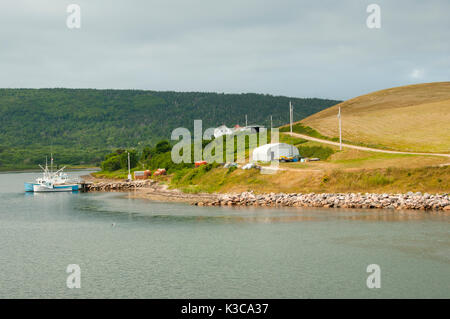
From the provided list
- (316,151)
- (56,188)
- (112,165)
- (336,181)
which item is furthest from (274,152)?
(112,165)

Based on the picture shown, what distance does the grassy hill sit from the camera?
8356cm

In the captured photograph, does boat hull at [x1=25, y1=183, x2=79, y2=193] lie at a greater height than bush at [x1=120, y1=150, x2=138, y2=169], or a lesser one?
lesser

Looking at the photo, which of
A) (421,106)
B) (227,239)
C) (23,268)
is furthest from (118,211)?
(421,106)

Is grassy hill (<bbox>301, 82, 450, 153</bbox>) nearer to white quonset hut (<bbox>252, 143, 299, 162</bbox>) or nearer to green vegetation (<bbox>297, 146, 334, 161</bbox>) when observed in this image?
green vegetation (<bbox>297, 146, 334, 161</bbox>)

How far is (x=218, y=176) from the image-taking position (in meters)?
78.2

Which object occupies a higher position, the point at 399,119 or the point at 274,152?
the point at 399,119

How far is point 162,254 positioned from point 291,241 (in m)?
10.4

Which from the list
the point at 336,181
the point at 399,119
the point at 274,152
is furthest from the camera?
the point at 399,119

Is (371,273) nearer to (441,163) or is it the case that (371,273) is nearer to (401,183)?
(401,183)

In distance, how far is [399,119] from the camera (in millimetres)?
102188

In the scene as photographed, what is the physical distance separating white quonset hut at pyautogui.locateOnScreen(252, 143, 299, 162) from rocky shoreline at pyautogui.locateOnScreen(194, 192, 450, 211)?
1666 cm

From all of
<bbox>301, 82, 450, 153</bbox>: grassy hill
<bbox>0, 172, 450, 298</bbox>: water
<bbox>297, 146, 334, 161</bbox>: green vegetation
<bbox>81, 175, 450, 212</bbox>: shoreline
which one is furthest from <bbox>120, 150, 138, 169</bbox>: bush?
<bbox>0, 172, 450, 298</bbox>: water

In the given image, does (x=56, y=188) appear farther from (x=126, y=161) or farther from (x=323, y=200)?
Answer: (x=323, y=200)

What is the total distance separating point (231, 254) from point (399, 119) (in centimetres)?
7719
